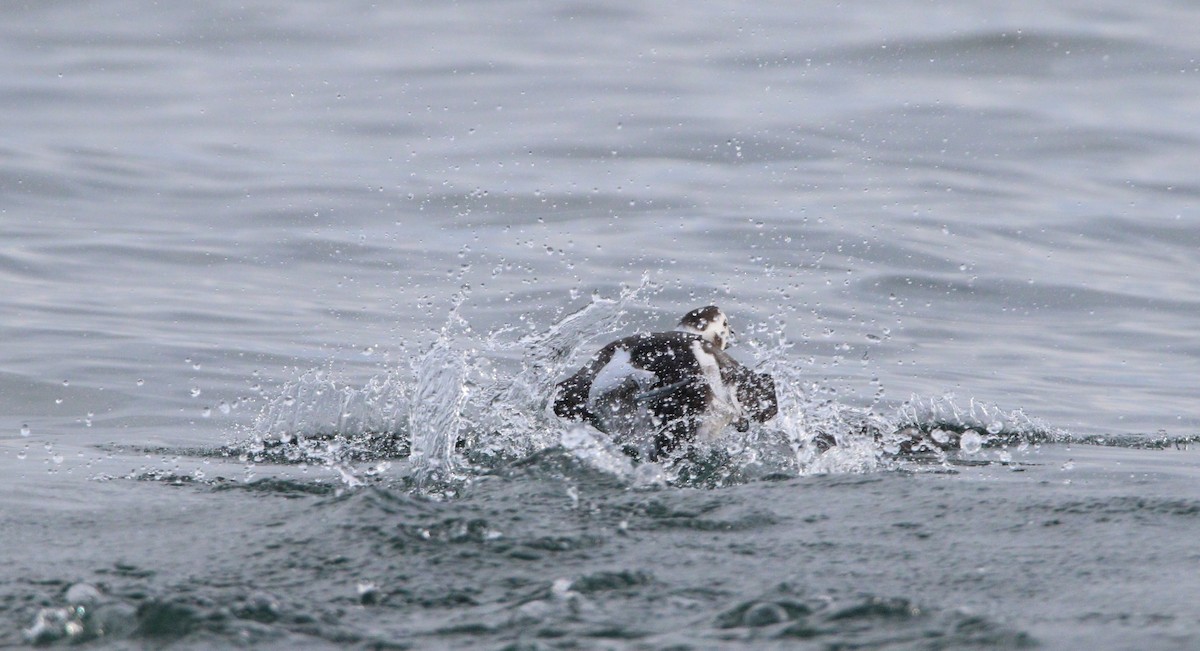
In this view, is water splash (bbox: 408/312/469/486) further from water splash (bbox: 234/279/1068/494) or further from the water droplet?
the water droplet

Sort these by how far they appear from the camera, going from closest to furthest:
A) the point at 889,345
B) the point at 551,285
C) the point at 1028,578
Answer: the point at 1028,578
the point at 889,345
the point at 551,285

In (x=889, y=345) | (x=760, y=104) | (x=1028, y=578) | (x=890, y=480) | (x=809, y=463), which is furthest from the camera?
(x=760, y=104)

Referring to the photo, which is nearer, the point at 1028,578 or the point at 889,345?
the point at 1028,578

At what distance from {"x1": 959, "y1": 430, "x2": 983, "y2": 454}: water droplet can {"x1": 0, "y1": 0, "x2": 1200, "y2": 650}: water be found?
37mm

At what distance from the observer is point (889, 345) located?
11414mm

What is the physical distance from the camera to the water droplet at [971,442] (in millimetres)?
8094

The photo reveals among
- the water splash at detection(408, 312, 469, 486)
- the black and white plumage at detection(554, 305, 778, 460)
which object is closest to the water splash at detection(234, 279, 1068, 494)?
the water splash at detection(408, 312, 469, 486)

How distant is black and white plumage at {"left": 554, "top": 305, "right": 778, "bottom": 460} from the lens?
7.38 meters

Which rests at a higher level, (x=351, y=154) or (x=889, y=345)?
(x=351, y=154)

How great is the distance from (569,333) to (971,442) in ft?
7.50

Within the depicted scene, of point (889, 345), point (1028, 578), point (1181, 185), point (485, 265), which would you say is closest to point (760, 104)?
point (1181, 185)

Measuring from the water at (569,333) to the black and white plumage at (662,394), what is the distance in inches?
7.0

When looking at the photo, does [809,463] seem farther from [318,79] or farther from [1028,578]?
[318,79]

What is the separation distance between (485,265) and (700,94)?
7.32 m
